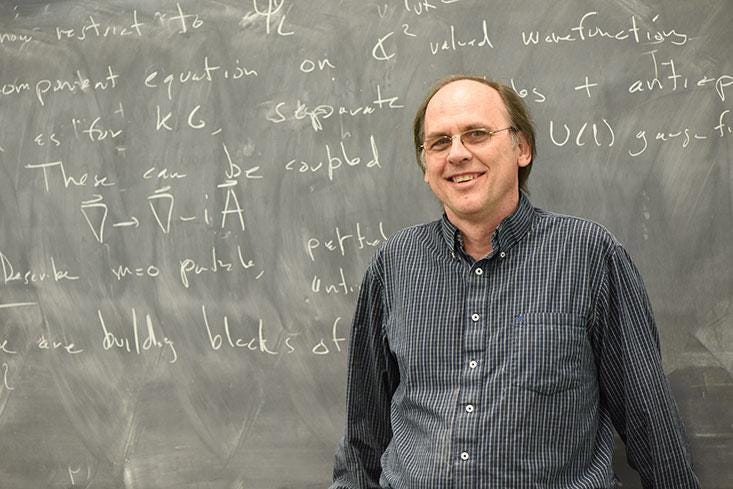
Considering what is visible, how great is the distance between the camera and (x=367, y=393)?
1.92m

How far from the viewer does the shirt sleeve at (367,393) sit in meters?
1.89

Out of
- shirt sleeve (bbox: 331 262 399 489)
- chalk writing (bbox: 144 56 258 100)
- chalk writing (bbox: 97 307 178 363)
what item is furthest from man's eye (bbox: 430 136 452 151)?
chalk writing (bbox: 97 307 178 363)

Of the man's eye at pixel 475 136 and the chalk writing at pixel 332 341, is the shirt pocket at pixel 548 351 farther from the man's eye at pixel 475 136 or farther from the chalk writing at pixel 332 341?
the chalk writing at pixel 332 341

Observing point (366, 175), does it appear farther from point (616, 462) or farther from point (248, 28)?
point (616, 462)

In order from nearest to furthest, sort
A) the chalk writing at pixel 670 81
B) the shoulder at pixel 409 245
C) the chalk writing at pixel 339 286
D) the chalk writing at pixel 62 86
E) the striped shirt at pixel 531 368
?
the striped shirt at pixel 531 368 → the shoulder at pixel 409 245 → the chalk writing at pixel 670 81 → the chalk writing at pixel 339 286 → the chalk writing at pixel 62 86

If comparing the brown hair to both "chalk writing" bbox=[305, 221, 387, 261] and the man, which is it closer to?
the man

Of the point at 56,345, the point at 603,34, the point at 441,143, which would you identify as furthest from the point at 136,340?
the point at 603,34

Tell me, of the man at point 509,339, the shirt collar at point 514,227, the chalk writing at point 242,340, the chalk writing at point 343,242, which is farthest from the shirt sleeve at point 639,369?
the chalk writing at point 242,340

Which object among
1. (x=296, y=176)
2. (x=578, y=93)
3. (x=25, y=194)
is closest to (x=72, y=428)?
(x=25, y=194)

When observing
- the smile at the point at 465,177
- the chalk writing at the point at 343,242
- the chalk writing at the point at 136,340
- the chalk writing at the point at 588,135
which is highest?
the chalk writing at the point at 588,135

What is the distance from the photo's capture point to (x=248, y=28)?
7.39ft

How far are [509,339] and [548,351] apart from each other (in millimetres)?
74

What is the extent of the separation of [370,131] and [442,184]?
0.50 meters

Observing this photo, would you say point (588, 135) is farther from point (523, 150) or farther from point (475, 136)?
point (475, 136)
